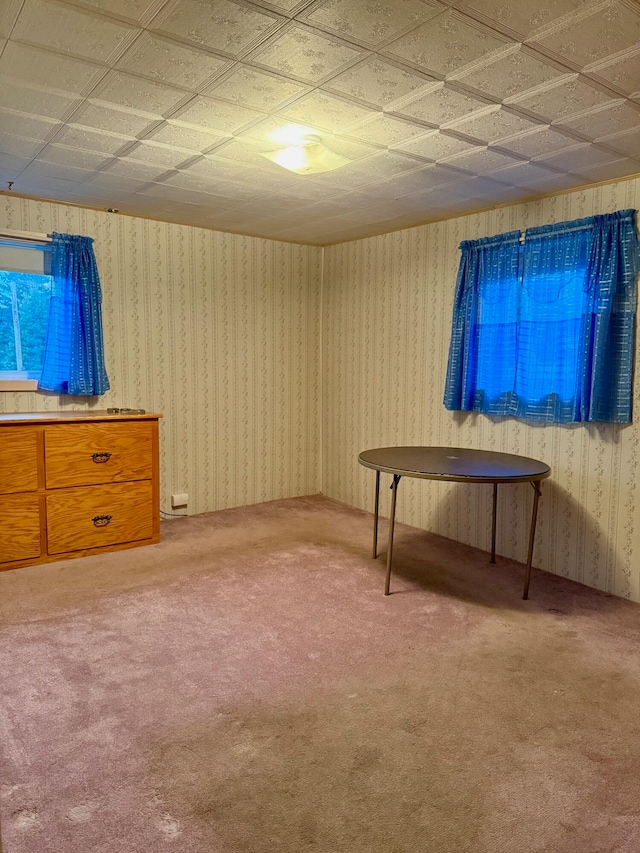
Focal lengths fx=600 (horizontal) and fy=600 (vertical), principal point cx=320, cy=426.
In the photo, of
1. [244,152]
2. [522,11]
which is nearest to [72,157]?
[244,152]

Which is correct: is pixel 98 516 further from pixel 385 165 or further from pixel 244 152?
pixel 385 165

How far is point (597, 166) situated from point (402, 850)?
9.71ft

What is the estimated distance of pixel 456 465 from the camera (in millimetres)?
3031

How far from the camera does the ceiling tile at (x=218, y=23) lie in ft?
5.52

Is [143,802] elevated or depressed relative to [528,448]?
depressed

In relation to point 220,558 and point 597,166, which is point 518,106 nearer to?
point 597,166

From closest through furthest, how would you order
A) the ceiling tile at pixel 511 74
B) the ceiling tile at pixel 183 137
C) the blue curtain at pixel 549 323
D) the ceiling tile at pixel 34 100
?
the ceiling tile at pixel 511 74
the ceiling tile at pixel 34 100
the ceiling tile at pixel 183 137
the blue curtain at pixel 549 323

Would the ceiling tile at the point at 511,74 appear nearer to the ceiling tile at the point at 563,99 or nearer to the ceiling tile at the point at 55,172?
the ceiling tile at the point at 563,99

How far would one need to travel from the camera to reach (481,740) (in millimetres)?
1905

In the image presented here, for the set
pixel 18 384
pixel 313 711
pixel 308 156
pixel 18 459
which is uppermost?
pixel 308 156

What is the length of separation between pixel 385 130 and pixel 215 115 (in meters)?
0.71

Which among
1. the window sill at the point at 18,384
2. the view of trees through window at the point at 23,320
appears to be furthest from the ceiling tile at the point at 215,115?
the window sill at the point at 18,384

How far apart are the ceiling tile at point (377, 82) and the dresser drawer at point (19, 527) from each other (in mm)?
2667

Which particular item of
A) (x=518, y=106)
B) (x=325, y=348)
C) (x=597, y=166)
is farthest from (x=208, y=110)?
(x=325, y=348)
